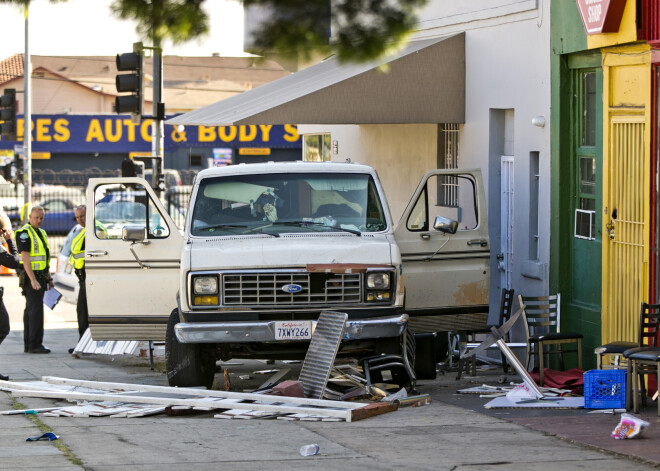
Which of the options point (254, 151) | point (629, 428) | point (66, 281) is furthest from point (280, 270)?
point (254, 151)

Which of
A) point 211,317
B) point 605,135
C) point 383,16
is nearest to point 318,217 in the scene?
point 211,317

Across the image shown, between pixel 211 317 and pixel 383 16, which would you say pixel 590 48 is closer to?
pixel 211 317

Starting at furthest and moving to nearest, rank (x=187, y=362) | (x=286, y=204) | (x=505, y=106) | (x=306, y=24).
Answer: (x=505, y=106) < (x=286, y=204) < (x=187, y=362) < (x=306, y=24)

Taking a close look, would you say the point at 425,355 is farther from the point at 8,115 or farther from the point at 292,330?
the point at 8,115

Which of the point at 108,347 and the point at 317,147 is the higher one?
the point at 317,147

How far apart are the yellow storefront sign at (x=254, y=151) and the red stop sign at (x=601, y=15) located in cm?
4002

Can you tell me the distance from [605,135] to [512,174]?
2.41 metres

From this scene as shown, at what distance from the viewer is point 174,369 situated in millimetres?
11352

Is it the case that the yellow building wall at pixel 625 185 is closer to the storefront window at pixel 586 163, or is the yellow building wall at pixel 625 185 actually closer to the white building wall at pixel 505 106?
the storefront window at pixel 586 163

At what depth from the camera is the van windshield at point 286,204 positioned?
11.7 m

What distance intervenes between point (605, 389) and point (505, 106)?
4.71 metres

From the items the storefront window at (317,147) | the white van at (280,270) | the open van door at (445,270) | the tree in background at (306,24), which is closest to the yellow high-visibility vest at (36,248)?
the white van at (280,270)

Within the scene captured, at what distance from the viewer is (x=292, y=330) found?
10.8m

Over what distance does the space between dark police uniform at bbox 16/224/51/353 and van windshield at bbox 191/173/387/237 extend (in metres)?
3.81
